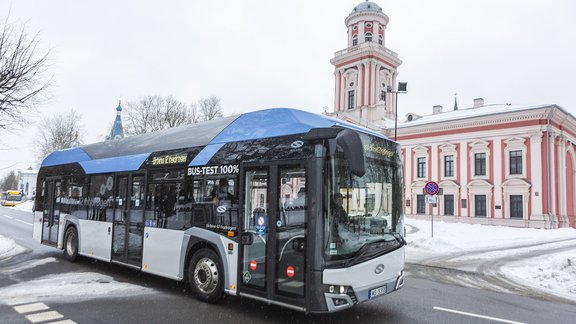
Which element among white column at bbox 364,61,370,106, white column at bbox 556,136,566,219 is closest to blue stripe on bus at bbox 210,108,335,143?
white column at bbox 556,136,566,219

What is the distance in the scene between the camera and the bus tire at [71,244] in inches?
A: 418

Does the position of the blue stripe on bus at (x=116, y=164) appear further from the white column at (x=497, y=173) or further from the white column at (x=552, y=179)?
the white column at (x=552, y=179)

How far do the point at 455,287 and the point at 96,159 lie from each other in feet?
30.4

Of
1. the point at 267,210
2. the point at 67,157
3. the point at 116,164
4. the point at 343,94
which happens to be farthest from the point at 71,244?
the point at 343,94

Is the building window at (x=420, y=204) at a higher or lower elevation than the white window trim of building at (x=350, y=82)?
lower

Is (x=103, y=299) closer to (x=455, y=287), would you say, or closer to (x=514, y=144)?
(x=455, y=287)

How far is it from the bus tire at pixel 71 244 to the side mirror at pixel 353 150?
8.60m

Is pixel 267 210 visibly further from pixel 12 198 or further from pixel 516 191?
pixel 12 198

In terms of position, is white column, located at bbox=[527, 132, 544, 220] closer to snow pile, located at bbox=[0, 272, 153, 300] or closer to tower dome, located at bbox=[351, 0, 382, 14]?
tower dome, located at bbox=[351, 0, 382, 14]

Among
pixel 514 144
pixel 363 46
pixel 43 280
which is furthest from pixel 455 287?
pixel 363 46

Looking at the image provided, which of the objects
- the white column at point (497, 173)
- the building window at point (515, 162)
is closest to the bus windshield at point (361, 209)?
the white column at point (497, 173)

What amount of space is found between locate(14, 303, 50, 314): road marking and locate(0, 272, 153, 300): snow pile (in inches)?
23.3

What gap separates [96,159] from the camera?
10273 mm

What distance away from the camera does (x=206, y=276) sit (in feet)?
22.5
